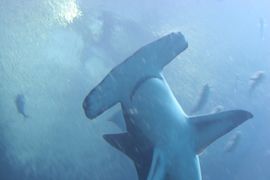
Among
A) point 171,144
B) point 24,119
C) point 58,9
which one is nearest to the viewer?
point 171,144

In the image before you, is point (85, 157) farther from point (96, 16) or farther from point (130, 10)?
point (130, 10)

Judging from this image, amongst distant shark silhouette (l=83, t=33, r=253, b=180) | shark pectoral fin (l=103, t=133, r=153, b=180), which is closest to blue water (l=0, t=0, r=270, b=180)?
shark pectoral fin (l=103, t=133, r=153, b=180)

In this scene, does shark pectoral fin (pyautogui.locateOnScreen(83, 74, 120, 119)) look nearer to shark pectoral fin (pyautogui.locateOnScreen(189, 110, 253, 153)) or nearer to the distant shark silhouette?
the distant shark silhouette

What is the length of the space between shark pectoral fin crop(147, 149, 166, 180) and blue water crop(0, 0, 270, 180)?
5069 mm

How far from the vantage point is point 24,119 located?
31.8 feet

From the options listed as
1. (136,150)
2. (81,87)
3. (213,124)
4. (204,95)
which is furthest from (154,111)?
(81,87)

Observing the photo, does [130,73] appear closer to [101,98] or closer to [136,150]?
[101,98]

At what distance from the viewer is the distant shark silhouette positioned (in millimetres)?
2947

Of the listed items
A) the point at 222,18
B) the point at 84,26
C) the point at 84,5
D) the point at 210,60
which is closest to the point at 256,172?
the point at 210,60

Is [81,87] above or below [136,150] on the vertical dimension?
below

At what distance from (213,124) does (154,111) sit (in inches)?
28.4

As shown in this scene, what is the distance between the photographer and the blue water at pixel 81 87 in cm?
912

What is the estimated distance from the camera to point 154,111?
2941 mm

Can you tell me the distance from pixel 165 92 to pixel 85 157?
643 cm
